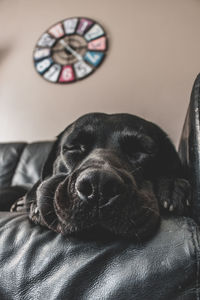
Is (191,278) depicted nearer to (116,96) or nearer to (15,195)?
(15,195)

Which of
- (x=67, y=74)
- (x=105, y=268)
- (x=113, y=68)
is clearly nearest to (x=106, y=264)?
(x=105, y=268)

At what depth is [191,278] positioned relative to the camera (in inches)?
16.1

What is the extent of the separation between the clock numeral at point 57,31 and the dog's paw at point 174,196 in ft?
8.76

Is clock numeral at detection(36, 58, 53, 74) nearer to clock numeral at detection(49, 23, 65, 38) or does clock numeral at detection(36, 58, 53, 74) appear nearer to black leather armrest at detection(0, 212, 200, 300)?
clock numeral at detection(49, 23, 65, 38)

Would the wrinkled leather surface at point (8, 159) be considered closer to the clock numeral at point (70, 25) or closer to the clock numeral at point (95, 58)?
the clock numeral at point (95, 58)

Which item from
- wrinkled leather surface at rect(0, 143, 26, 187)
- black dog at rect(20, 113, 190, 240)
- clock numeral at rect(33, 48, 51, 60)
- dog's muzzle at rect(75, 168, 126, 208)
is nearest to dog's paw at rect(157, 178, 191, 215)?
black dog at rect(20, 113, 190, 240)

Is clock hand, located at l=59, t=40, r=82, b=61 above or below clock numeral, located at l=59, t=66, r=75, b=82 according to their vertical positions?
above

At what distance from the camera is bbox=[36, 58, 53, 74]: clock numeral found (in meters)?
2.90

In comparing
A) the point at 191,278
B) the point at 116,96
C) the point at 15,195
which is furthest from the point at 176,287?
the point at 116,96

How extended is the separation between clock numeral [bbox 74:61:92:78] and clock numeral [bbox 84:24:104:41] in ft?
1.02

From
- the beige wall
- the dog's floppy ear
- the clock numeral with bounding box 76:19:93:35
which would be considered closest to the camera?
the dog's floppy ear

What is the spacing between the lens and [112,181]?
578mm

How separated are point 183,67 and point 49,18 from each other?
186cm

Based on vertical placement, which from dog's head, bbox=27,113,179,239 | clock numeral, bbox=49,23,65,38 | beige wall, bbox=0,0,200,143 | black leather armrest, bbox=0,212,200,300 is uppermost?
clock numeral, bbox=49,23,65,38
